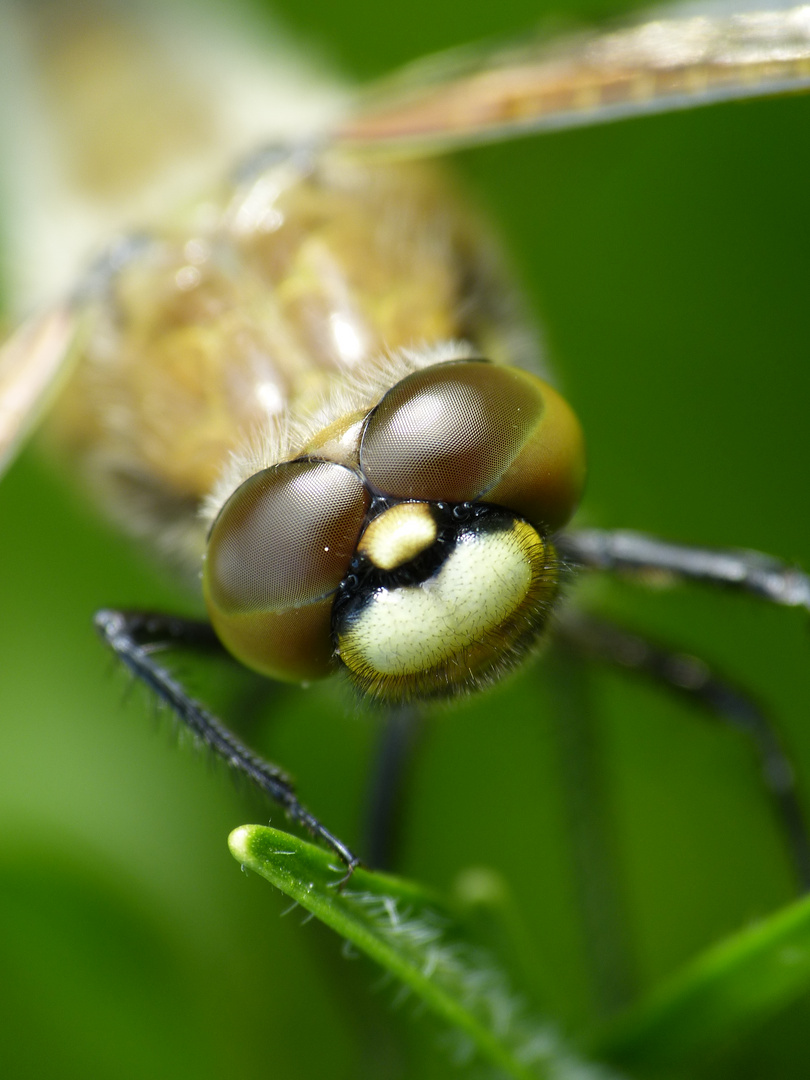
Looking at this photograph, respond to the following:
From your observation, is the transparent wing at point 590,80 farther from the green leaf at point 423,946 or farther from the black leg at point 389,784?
the green leaf at point 423,946

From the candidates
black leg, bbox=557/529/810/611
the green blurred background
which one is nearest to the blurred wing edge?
the green blurred background

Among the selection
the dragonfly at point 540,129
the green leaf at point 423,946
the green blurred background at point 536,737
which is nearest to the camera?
the green leaf at point 423,946

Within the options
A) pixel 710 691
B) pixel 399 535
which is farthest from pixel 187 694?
pixel 710 691

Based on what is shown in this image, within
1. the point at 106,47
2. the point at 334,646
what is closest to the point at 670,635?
the point at 334,646

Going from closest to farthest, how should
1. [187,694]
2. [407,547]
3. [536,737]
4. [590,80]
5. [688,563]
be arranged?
1. [407,547]
2. [187,694]
3. [688,563]
4. [590,80]
5. [536,737]

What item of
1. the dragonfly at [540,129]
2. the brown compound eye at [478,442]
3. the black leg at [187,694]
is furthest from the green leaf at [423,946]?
the brown compound eye at [478,442]

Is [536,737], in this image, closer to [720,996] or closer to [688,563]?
[688,563]

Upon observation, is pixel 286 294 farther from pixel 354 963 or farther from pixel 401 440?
pixel 354 963
